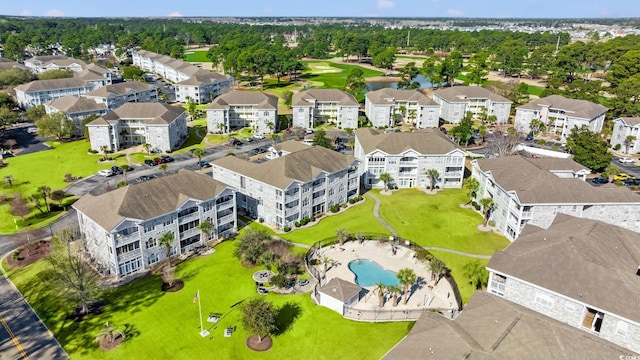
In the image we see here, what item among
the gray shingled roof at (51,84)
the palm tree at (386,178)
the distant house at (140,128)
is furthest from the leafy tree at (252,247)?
the gray shingled roof at (51,84)

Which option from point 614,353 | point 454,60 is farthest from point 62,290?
point 454,60

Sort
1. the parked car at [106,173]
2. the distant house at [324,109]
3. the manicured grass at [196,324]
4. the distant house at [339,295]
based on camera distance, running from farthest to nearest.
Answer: the distant house at [324,109] < the parked car at [106,173] < the distant house at [339,295] < the manicured grass at [196,324]

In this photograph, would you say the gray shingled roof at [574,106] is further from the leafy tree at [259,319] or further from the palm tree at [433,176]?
the leafy tree at [259,319]

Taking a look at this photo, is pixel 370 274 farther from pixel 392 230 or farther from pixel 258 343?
pixel 258 343

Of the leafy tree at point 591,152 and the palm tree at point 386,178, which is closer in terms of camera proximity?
the palm tree at point 386,178

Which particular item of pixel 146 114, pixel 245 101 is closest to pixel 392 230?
pixel 245 101

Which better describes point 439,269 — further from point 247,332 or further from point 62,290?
point 62,290

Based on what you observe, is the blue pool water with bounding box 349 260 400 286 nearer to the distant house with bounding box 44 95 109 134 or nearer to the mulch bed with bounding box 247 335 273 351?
the mulch bed with bounding box 247 335 273 351
